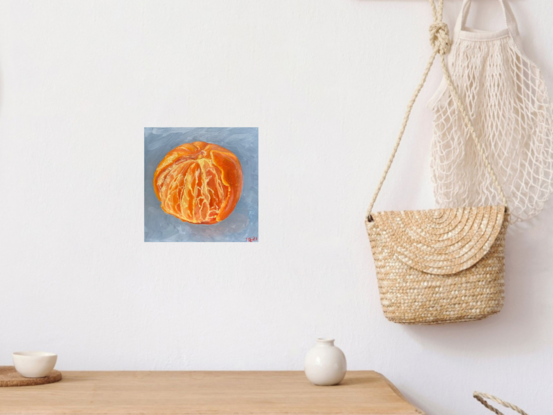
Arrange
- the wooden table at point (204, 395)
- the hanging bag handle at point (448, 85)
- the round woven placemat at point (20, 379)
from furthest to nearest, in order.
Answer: the hanging bag handle at point (448, 85)
the round woven placemat at point (20, 379)
the wooden table at point (204, 395)

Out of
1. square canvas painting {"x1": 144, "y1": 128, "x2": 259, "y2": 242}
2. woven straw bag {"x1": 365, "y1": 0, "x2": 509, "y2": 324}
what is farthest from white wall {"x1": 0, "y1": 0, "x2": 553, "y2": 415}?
woven straw bag {"x1": 365, "y1": 0, "x2": 509, "y2": 324}

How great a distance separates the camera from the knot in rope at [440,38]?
136cm

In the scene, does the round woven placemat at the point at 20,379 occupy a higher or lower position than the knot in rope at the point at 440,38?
lower

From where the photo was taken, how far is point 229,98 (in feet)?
4.66

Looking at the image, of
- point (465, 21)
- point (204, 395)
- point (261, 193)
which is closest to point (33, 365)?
point (204, 395)

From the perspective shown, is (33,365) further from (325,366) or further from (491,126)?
(491,126)

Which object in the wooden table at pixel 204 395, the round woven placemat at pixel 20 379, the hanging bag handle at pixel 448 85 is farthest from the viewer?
the hanging bag handle at pixel 448 85

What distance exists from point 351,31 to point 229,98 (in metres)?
0.37

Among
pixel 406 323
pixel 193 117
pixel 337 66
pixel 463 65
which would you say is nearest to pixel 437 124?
pixel 463 65

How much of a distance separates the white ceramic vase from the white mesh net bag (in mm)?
477

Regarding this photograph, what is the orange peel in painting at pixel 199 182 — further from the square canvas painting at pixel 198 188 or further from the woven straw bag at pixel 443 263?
the woven straw bag at pixel 443 263

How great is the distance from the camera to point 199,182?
1.41 m

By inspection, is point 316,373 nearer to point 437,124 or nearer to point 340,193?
point 340,193

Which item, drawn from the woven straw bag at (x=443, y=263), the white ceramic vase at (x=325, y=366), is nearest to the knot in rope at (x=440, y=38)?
the woven straw bag at (x=443, y=263)
